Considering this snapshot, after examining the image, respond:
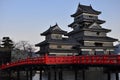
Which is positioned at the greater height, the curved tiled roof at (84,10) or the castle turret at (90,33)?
the curved tiled roof at (84,10)

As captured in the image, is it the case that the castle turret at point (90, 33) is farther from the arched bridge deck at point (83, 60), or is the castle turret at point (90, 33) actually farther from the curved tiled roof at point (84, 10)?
the arched bridge deck at point (83, 60)

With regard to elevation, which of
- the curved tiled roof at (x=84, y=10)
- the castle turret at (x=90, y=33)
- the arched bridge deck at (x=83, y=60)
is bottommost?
the arched bridge deck at (x=83, y=60)

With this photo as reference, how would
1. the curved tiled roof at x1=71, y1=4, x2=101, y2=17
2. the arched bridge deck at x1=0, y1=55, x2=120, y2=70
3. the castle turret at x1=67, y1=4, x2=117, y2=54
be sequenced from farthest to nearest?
the curved tiled roof at x1=71, y1=4, x2=101, y2=17, the castle turret at x1=67, y1=4, x2=117, y2=54, the arched bridge deck at x1=0, y1=55, x2=120, y2=70

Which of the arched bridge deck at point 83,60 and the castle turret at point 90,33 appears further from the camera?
the castle turret at point 90,33

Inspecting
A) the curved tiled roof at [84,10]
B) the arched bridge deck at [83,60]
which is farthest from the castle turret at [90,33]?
the arched bridge deck at [83,60]

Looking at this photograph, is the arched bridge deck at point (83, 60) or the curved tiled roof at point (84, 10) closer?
the arched bridge deck at point (83, 60)

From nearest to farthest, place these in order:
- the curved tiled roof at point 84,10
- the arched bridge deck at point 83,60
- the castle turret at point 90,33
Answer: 1. the arched bridge deck at point 83,60
2. the castle turret at point 90,33
3. the curved tiled roof at point 84,10

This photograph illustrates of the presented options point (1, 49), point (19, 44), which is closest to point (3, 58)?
point (1, 49)

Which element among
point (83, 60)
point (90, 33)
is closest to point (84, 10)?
point (90, 33)

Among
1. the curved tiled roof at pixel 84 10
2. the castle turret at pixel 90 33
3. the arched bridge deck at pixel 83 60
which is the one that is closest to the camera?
the arched bridge deck at pixel 83 60

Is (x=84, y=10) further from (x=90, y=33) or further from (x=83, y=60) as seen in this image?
(x=83, y=60)

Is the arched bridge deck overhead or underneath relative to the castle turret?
underneath

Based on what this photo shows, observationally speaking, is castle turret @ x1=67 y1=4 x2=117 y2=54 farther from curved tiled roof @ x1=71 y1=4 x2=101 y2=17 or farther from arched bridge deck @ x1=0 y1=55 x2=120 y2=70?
arched bridge deck @ x1=0 y1=55 x2=120 y2=70

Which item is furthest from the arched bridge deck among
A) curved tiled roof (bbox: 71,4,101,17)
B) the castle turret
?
curved tiled roof (bbox: 71,4,101,17)
